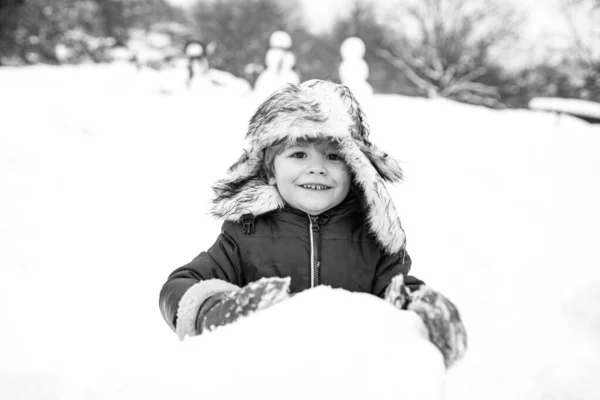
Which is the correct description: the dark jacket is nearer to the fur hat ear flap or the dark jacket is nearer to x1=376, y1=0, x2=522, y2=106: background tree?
the fur hat ear flap

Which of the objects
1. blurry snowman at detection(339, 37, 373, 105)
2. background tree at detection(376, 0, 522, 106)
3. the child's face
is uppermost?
background tree at detection(376, 0, 522, 106)

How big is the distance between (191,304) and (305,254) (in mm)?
494

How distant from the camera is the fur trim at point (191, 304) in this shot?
1288 millimetres

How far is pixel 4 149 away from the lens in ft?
13.3

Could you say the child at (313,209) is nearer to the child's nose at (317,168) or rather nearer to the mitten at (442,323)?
the child's nose at (317,168)

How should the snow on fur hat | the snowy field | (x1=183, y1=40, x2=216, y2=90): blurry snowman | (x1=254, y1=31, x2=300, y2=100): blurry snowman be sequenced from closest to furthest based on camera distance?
the snow on fur hat < the snowy field < (x1=254, y1=31, x2=300, y2=100): blurry snowman < (x1=183, y1=40, x2=216, y2=90): blurry snowman

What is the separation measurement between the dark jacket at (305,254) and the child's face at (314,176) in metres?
0.08

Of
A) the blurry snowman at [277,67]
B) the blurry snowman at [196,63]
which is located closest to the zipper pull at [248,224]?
the blurry snowman at [277,67]

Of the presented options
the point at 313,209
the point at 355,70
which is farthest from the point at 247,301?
the point at 355,70

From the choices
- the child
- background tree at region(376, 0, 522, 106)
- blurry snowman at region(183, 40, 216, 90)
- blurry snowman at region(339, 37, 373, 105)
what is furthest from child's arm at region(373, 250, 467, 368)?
background tree at region(376, 0, 522, 106)

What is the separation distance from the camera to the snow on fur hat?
5.26 ft

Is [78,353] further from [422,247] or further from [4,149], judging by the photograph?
[4,149]

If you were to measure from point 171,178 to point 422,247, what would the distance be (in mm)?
2602

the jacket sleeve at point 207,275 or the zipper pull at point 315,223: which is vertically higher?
the zipper pull at point 315,223
